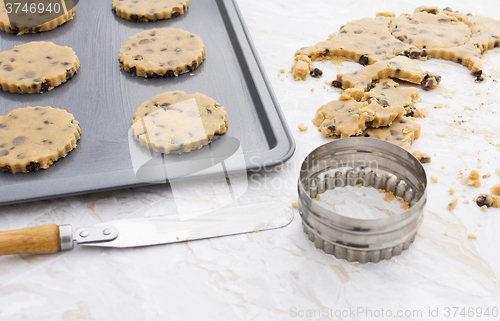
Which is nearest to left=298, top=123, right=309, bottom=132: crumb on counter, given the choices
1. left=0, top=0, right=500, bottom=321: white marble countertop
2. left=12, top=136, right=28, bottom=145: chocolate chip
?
left=0, top=0, right=500, bottom=321: white marble countertop

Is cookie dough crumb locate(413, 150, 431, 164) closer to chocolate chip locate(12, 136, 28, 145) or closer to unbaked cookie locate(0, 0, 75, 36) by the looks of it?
chocolate chip locate(12, 136, 28, 145)

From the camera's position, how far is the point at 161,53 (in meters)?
1.72

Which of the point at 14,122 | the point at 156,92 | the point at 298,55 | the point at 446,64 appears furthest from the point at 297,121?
the point at 14,122

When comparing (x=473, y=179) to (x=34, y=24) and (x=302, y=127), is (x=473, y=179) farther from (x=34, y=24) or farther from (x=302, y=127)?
(x=34, y=24)

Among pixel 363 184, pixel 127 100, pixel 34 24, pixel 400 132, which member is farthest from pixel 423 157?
pixel 34 24

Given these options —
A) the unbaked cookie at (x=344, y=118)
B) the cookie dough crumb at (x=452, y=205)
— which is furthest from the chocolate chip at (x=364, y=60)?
the cookie dough crumb at (x=452, y=205)

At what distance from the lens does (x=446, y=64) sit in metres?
1.76

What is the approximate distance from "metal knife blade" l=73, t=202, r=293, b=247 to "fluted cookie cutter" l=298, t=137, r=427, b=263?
0.11m

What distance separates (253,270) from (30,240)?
516 millimetres

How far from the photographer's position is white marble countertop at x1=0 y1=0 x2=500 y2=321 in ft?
3.17

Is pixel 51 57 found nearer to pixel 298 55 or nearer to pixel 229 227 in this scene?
pixel 298 55

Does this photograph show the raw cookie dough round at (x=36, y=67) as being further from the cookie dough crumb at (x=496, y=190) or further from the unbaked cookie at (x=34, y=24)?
the cookie dough crumb at (x=496, y=190)

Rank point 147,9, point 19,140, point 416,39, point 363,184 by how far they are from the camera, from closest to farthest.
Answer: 1. point 363,184
2. point 19,140
3. point 416,39
4. point 147,9

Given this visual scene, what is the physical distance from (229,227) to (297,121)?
530mm
